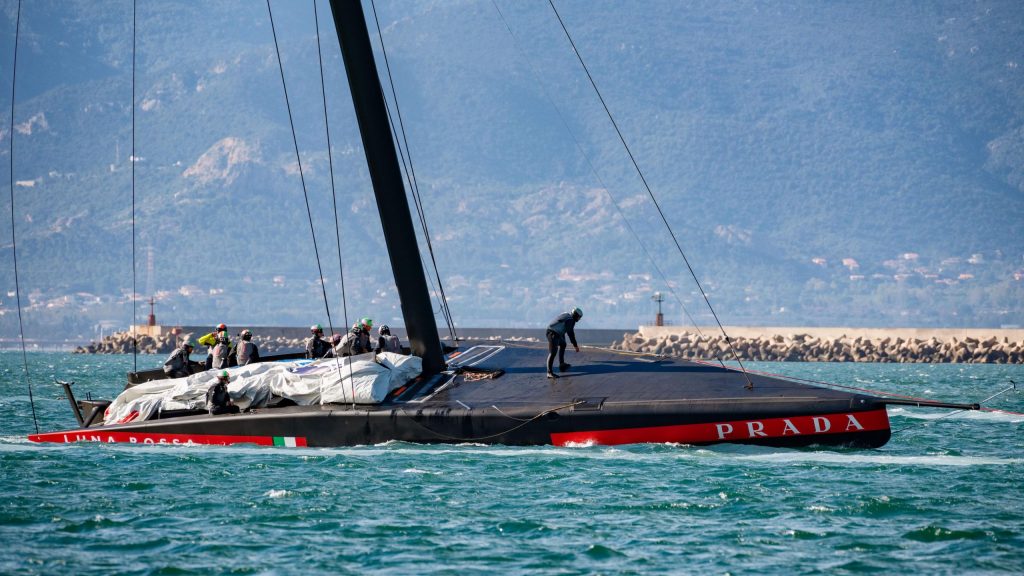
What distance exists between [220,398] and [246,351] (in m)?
1.90

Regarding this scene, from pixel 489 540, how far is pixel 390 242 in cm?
964

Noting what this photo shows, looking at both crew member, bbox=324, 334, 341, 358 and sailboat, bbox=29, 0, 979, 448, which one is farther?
crew member, bbox=324, 334, 341, 358

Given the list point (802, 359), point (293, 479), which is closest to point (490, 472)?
point (293, 479)

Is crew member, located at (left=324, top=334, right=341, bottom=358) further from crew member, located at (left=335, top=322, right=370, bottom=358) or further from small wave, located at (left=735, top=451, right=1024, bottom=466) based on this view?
small wave, located at (left=735, top=451, right=1024, bottom=466)

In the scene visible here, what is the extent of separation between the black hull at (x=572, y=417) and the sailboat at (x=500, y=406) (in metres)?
0.02

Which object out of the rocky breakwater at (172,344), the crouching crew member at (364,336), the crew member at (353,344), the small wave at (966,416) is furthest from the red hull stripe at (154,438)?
the rocky breakwater at (172,344)

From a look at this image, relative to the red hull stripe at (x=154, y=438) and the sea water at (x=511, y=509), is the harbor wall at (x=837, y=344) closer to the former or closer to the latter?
the red hull stripe at (x=154, y=438)

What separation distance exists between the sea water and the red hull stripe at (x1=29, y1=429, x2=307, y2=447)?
0.23 metres

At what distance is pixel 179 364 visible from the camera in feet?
80.5

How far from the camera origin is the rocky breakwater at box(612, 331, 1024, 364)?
74.9 m

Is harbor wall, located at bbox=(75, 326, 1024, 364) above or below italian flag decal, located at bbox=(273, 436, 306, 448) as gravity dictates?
above

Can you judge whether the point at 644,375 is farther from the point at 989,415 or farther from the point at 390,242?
the point at 989,415

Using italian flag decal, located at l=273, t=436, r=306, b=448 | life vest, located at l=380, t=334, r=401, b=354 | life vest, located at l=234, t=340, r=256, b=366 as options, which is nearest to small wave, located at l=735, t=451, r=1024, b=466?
italian flag decal, located at l=273, t=436, r=306, b=448

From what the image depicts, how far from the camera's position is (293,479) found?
18047mm
